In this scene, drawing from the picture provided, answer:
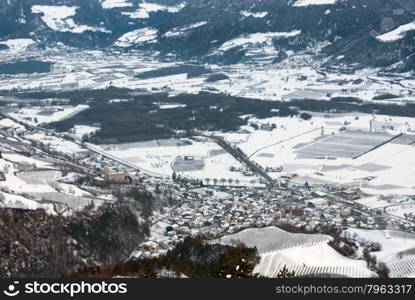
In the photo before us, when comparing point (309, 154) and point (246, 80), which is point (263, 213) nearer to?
point (309, 154)

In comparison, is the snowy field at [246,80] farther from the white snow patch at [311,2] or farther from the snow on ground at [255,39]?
the white snow patch at [311,2]

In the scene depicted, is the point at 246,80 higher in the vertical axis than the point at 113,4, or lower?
lower

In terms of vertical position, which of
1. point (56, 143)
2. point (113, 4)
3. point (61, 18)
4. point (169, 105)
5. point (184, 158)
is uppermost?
point (113, 4)

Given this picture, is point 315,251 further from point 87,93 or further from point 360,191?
point 87,93

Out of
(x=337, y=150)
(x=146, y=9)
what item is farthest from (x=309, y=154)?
(x=146, y=9)

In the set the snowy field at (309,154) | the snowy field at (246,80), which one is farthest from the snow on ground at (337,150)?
the snowy field at (246,80)

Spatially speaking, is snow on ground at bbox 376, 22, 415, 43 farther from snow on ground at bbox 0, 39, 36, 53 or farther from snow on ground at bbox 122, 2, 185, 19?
snow on ground at bbox 0, 39, 36, 53
